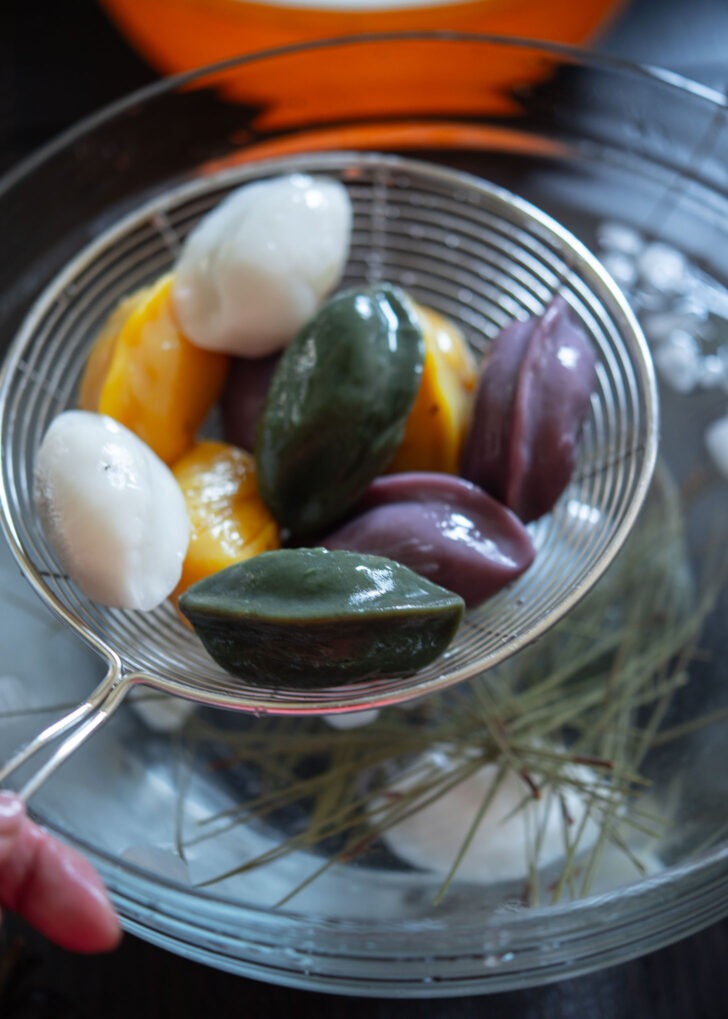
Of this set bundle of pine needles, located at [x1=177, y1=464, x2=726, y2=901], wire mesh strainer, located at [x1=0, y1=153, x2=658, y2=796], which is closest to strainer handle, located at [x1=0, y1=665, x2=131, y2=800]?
wire mesh strainer, located at [x1=0, y1=153, x2=658, y2=796]

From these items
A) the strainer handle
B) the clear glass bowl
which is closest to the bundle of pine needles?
the clear glass bowl

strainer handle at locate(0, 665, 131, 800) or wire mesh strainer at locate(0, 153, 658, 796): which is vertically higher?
wire mesh strainer at locate(0, 153, 658, 796)

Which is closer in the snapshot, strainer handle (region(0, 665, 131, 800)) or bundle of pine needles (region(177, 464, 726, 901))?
strainer handle (region(0, 665, 131, 800))

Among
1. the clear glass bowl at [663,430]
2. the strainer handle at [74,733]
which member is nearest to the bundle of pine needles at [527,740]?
the clear glass bowl at [663,430]

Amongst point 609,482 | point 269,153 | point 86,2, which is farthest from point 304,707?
point 86,2

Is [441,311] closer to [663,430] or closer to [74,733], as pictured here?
[663,430]

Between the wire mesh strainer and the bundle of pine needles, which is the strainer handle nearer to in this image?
the wire mesh strainer

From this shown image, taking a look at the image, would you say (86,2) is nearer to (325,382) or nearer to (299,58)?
(299,58)
